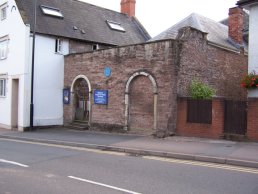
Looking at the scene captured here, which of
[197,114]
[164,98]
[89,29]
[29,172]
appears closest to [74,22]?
Result: [89,29]

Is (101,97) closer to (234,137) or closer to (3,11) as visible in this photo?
(234,137)

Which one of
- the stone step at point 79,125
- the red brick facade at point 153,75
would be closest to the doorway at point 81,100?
the stone step at point 79,125

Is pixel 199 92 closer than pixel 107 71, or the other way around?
pixel 199 92

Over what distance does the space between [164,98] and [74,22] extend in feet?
37.5

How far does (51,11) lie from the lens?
74.1ft

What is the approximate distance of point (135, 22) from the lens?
3067 cm

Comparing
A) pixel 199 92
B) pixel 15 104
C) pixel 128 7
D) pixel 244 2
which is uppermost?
pixel 128 7

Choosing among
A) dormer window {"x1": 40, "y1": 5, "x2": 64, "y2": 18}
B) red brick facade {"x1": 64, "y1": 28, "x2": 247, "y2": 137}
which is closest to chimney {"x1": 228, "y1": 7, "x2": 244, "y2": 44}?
red brick facade {"x1": 64, "y1": 28, "x2": 247, "y2": 137}

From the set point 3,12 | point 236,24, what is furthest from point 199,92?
point 3,12

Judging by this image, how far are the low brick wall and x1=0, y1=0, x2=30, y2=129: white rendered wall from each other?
9.97 m

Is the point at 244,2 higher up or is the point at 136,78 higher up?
the point at 244,2

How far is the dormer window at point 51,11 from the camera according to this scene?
22.0m

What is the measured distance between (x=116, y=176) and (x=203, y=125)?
7.32 metres

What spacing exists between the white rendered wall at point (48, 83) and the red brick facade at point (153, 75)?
182cm
